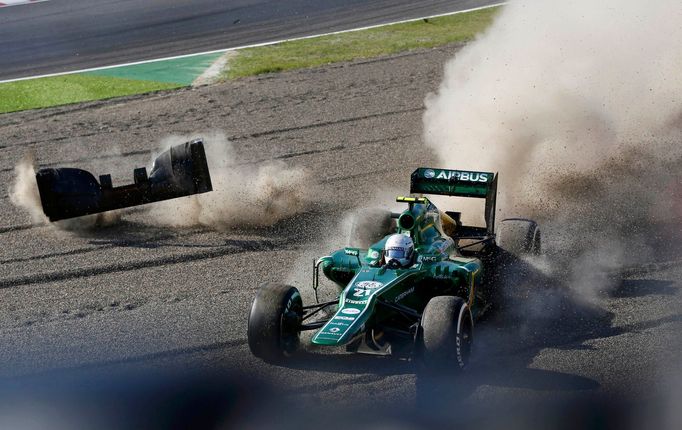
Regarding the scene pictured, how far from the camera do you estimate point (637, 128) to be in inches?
693

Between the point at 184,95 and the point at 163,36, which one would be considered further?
the point at 163,36

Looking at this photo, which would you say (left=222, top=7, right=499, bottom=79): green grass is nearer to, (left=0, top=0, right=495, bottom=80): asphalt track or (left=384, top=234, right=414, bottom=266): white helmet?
(left=0, top=0, right=495, bottom=80): asphalt track

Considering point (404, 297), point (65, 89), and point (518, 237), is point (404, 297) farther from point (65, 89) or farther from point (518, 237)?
point (65, 89)

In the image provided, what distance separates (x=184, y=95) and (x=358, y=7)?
8.19m

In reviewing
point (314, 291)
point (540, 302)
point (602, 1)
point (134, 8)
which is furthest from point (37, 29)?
point (540, 302)

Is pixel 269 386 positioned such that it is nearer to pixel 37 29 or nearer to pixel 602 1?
pixel 602 1

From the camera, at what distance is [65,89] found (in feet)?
78.5

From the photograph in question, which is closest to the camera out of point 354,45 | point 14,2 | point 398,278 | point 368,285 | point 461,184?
point 368,285

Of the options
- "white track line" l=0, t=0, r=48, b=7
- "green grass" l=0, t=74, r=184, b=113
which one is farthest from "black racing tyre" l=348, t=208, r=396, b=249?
"white track line" l=0, t=0, r=48, b=7

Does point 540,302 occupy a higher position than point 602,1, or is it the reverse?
point 602,1

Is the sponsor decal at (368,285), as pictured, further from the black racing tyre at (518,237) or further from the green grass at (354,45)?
the green grass at (354,45)

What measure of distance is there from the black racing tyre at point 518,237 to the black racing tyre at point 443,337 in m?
2.65

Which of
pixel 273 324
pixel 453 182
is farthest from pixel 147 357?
pixel 453 182

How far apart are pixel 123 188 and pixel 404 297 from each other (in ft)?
19.5
